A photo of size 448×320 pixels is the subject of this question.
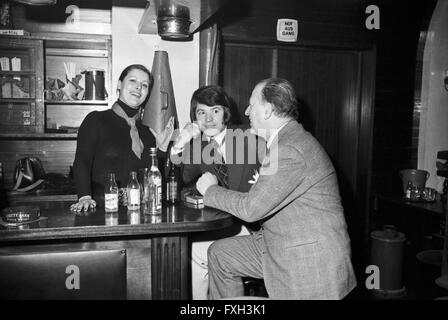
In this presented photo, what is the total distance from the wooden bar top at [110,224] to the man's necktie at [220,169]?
361 millimetres

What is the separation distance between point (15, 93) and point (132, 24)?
1247 mm

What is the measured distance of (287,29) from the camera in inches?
150

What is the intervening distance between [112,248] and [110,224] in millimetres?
198

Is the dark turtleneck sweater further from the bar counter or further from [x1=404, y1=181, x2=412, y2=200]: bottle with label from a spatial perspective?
[x1=404, y1=181, x2=412, y2=200]: bottle with label

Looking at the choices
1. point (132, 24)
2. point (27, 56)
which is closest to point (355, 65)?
point (132, 24)

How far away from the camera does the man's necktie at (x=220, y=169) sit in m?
2.47

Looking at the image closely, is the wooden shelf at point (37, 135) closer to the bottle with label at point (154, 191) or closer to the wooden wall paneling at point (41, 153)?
the wooden wall paneling at point (41, 153)

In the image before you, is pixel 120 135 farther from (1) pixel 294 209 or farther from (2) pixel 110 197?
(1) pixel 294 209

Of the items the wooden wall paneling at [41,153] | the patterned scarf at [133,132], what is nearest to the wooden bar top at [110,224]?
the patterned scarf at [133,132]

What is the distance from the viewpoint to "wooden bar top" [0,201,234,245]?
1.76 metres

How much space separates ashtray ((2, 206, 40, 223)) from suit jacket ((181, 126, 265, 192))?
0.97 m

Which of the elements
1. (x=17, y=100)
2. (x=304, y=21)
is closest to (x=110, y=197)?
(x=17, y=100)

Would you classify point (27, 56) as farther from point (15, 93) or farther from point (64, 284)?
point (64, 284)

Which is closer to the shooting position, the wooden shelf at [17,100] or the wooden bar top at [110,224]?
the wooden bar top at [110,224]
